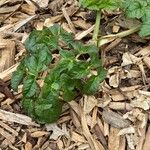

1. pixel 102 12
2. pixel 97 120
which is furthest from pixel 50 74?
pixel 102 12

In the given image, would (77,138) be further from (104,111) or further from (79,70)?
(79,70)

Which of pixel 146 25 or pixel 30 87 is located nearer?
pixel 30 87

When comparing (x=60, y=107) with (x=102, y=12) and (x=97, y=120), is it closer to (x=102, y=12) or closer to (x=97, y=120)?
(x=97, y=120)

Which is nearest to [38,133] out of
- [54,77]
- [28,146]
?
[28,146]

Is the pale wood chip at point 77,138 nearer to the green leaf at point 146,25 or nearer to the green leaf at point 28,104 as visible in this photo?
the green leaf at point 28,104

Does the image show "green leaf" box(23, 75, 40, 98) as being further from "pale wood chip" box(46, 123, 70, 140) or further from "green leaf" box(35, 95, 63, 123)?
"pale wood chip" box(46, 123, 70, 140)

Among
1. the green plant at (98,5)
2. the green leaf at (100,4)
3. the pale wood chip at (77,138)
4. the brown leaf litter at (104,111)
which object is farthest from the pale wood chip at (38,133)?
the green leaf at (100,4)
